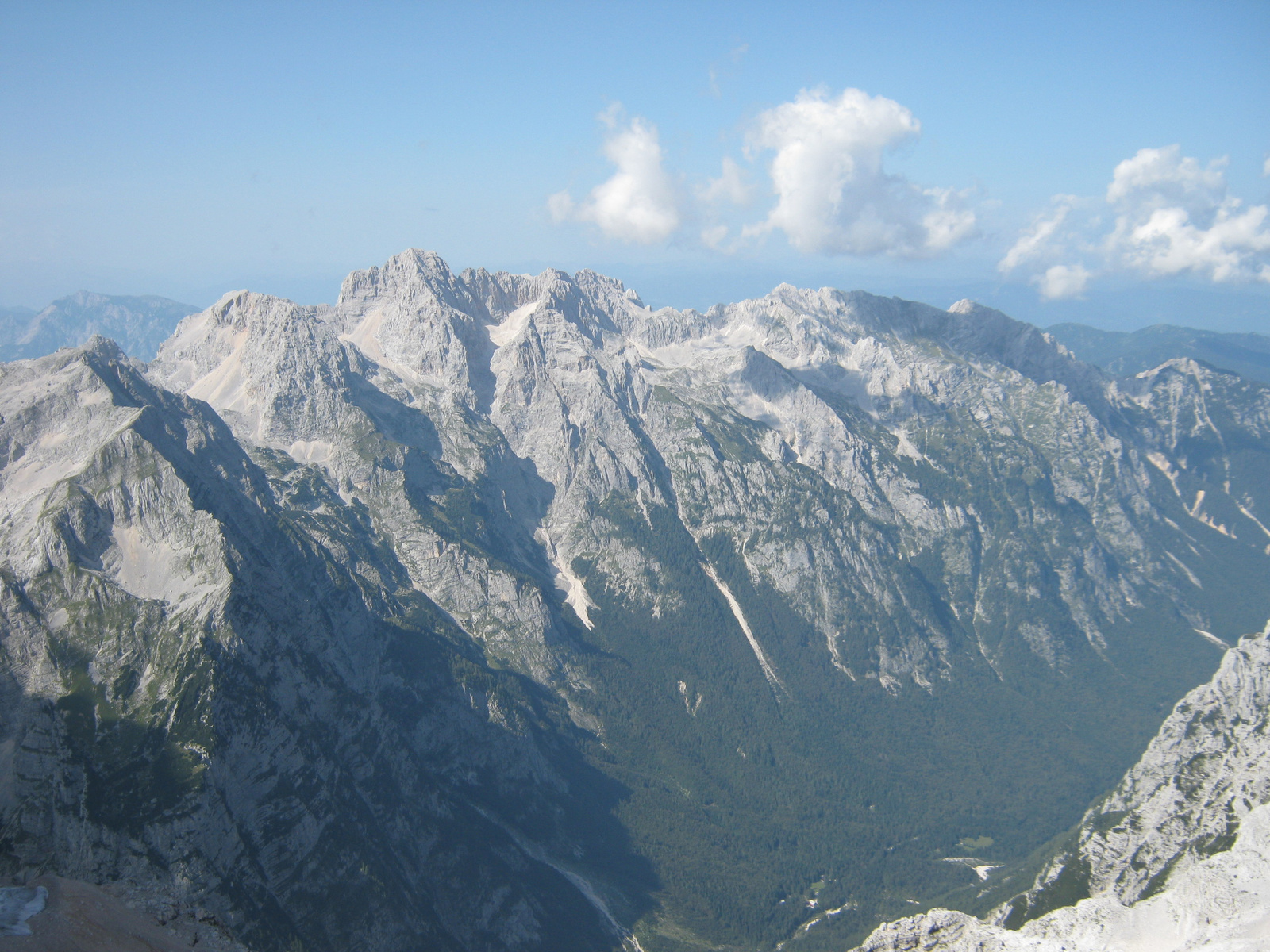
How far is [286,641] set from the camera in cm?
15288

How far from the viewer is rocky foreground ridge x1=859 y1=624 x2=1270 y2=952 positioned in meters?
82.4

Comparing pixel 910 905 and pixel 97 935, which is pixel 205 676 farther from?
pixel 910 905

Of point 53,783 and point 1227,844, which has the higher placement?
point 1227,844

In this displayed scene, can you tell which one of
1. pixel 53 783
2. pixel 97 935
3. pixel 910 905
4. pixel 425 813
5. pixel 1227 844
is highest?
pixel 97 935

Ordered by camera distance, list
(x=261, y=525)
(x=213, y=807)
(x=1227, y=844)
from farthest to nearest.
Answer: (x=261, y=525), (x=213, y=807), (x=1227, y=844)

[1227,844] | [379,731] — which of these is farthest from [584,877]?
[1227,844]

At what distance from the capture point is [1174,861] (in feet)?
364

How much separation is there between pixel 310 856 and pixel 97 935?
85.3 meters

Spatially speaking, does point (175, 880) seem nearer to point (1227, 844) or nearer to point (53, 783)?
point (53, 783)

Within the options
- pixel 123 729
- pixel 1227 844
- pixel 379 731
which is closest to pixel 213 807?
pixel 123 729

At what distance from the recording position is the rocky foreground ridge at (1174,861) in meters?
82.4

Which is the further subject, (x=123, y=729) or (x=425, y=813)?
(x=425, y=813)

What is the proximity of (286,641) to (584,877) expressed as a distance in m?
91.7

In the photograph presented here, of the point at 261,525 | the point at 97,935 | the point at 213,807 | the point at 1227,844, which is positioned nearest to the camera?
the point at 97,935
